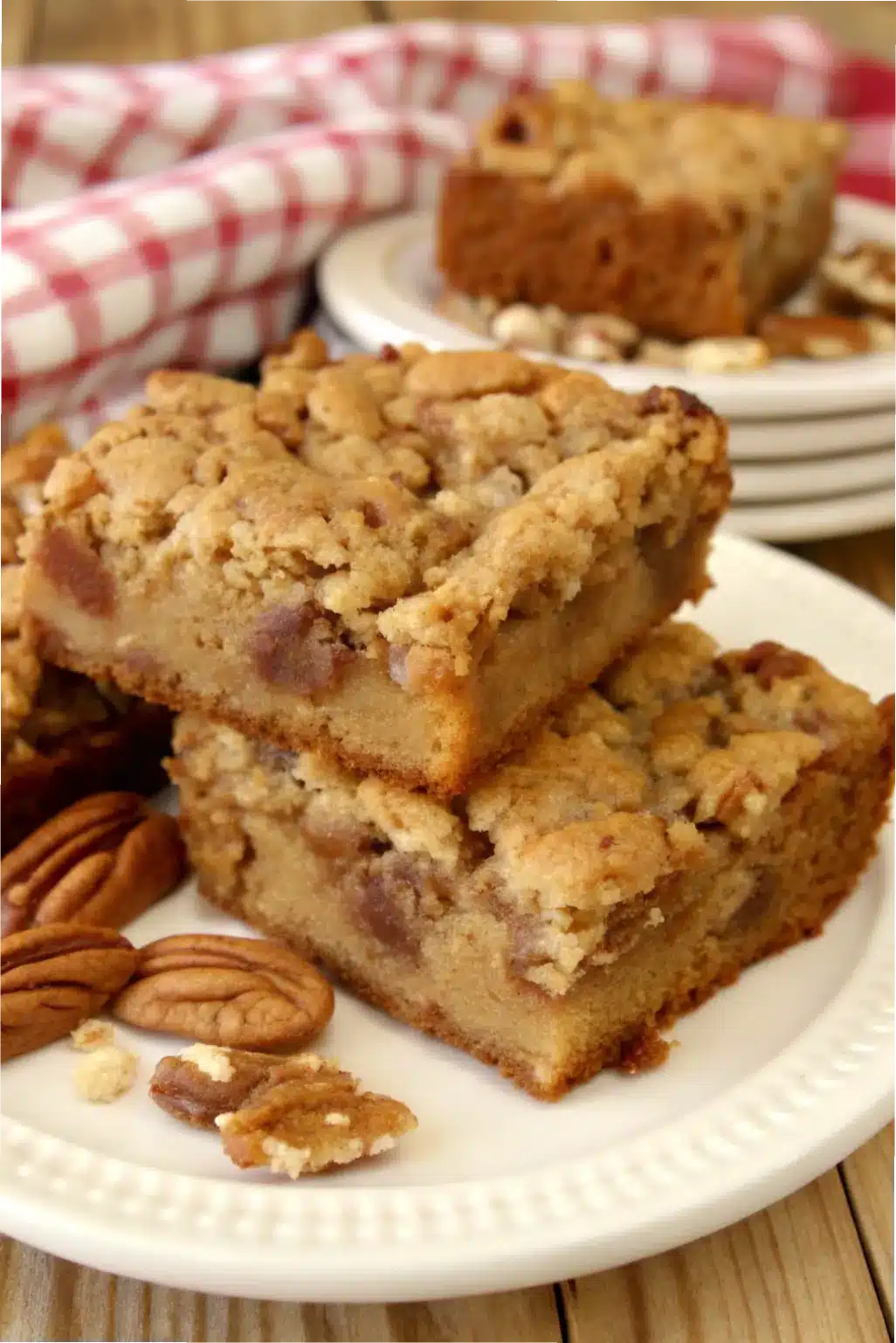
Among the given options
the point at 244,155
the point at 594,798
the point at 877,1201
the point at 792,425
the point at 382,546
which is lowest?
the point at 877,1201

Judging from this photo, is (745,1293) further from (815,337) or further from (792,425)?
(815,337)

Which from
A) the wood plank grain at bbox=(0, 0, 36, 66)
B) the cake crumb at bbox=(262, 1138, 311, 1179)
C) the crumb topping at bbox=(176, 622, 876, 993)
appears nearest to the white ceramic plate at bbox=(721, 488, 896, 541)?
the crumb topping at bbox=(176, 622, 876, 993)

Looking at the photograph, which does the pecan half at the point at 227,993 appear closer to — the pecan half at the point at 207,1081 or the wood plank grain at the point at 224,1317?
the pecan half at the point at 207,1081

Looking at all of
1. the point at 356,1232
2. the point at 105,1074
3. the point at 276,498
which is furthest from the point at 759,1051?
the point at 276,498

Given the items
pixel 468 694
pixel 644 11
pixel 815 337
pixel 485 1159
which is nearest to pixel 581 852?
pixel 468 694

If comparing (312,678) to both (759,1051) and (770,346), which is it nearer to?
(759,1051)

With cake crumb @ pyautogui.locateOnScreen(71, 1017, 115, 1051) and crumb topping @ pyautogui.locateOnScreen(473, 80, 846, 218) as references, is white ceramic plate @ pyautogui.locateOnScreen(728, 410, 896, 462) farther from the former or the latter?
cake crumb @ pyautogui.locateOnScreen(71, 1017, 115, 1051)

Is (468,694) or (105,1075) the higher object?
(468,694)
